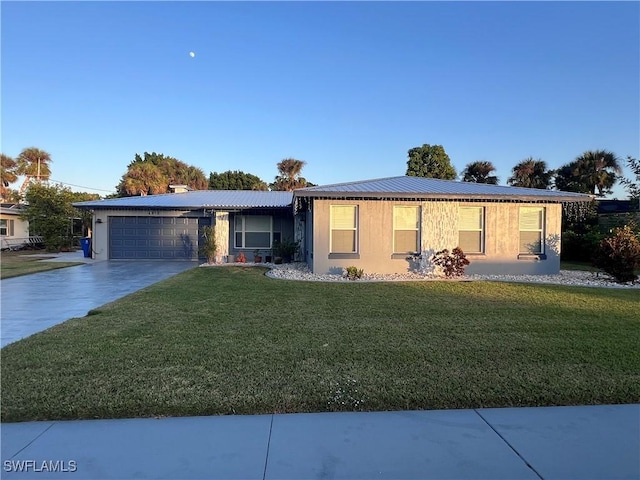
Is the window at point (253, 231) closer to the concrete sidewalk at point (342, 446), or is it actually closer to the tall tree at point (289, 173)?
the concrete sidewalk at point (342, 446)

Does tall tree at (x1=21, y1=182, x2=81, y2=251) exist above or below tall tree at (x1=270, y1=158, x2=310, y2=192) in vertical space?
below

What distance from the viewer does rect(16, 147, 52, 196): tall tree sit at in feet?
142

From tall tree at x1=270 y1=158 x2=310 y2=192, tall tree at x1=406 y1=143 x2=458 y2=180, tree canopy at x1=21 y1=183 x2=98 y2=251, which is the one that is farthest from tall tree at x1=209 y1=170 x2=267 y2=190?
tree canopy at x1=21 y1=183 x2=98 y2=251

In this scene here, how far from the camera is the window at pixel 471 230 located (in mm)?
13773

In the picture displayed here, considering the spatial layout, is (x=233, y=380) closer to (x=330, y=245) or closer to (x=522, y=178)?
(x=330, y=245)

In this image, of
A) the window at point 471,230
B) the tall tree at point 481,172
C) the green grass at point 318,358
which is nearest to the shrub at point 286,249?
the window at point 471,230

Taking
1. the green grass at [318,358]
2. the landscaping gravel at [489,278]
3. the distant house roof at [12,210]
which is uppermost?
the distant house roof at [12,210]

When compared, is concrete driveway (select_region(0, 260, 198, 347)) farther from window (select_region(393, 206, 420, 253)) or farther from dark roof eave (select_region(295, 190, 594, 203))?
window (select_region(393, 206, 420, 253))

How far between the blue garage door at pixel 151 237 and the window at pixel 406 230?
11.1 meters

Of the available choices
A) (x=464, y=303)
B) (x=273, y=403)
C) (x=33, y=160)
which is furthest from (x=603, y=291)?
(x=33, y=160)

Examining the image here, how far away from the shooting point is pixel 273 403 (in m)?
3.63

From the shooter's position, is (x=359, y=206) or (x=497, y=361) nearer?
(x=497, y=361)

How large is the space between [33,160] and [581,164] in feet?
168

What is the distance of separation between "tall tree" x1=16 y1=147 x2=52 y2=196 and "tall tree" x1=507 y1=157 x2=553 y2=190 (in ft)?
151
